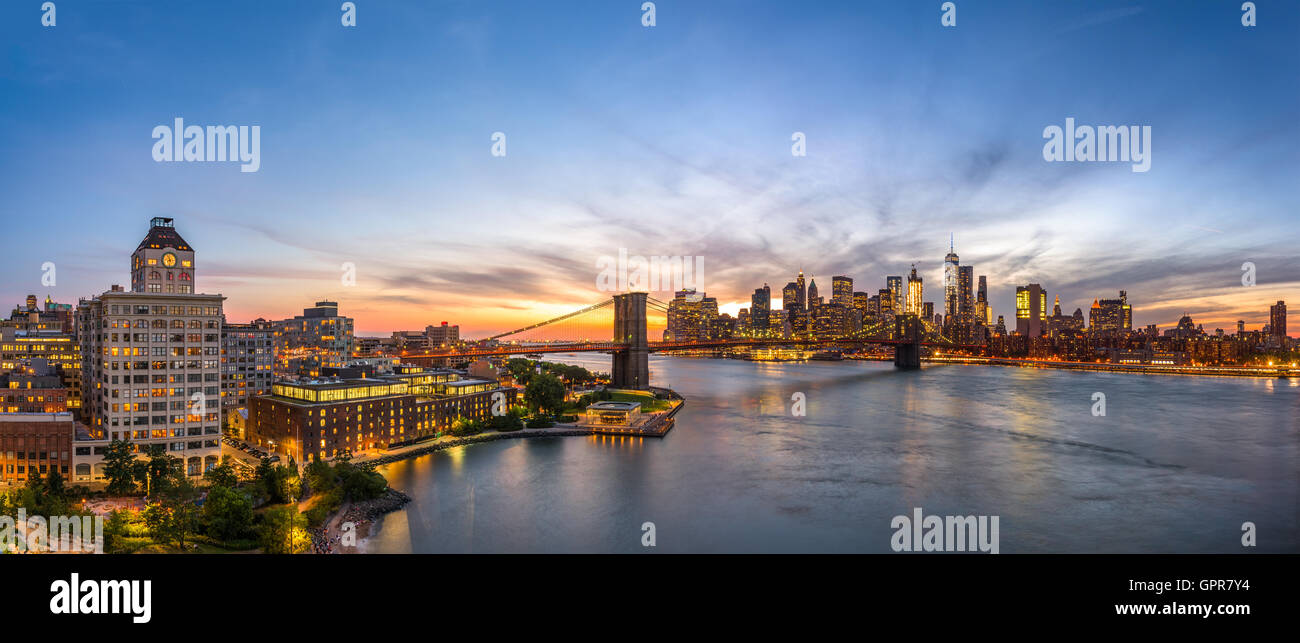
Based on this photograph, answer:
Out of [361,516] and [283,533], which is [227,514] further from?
[361,516]

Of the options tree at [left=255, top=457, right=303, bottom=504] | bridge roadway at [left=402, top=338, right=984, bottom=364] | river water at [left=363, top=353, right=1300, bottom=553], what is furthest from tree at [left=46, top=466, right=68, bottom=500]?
bridge roadway at [left=402, top=338, right=984, bottom=364]

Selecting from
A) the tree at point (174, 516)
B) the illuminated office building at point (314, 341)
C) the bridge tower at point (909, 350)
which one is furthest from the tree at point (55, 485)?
the bridge tower at point (909, 350)

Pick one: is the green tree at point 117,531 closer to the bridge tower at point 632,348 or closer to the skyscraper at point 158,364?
the skyscraper at point 158,364

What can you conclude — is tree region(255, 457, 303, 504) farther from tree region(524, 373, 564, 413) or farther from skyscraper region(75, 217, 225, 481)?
tree region(524, 373, 564, 413)

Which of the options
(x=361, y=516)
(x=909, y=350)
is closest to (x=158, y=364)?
(x=361, y=516)

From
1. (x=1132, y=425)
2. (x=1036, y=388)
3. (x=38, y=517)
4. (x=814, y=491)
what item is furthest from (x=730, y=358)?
(x=38, y=517)
